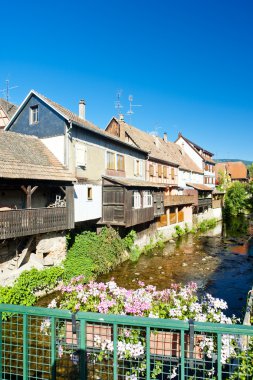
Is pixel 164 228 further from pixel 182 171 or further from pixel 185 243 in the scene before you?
pixel 182 171

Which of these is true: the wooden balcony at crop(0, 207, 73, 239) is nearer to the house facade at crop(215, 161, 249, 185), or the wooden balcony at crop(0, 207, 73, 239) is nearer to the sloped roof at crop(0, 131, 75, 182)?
the sloped roof at crop(0, 131, 75, 182)

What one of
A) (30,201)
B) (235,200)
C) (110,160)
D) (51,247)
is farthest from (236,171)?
(30,201)

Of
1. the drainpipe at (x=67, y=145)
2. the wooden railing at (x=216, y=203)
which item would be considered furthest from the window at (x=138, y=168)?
the wooden railing at (x=216, y=203)

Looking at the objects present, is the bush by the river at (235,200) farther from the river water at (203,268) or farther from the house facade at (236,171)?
the house facade at (236,171)

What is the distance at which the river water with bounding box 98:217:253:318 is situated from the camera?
49.2 ft

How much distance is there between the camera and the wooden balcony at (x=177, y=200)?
27.5 meters

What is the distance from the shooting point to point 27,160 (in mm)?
14039

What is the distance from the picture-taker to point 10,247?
41.7ft

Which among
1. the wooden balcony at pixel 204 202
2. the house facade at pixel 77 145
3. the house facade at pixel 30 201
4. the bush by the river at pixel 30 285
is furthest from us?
the wooden balcony at pixel 204 202

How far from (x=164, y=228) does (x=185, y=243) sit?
2.49 meters

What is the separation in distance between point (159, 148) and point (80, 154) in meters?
17.5

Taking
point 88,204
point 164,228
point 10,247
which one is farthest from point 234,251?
point 10,247

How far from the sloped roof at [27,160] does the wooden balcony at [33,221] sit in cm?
157

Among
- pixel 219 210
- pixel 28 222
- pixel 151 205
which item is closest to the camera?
pixel 28 222
